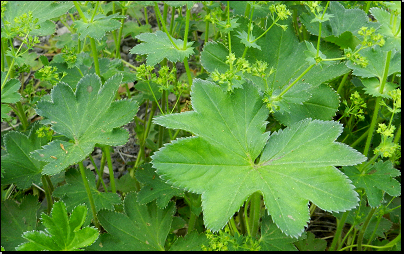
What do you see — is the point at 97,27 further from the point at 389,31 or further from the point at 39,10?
the point at 389,31

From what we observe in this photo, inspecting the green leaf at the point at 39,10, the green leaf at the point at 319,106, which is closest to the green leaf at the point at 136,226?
the green leaf at the point at 319,106

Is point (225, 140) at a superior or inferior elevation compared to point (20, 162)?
superior

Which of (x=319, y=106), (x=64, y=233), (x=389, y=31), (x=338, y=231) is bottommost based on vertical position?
(x=338, y=231)

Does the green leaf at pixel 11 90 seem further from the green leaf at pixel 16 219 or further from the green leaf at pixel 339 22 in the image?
the green leaf at pixel 339 22

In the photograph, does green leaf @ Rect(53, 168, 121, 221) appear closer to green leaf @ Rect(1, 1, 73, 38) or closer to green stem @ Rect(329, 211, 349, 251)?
green leaf @ Rect(1, 1, 73, 38)

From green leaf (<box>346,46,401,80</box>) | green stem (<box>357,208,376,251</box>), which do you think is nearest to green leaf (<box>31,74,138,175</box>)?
green leaf (<box>346,46,401,80</box>)

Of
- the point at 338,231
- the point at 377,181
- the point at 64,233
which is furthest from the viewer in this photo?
the point at 338,231

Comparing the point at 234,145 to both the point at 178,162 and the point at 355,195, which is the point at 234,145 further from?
the point at 355,195

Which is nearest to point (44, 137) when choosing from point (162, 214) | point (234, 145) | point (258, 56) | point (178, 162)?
point (162, 214)

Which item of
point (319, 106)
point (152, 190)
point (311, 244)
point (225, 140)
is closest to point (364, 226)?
point (311, 244)
